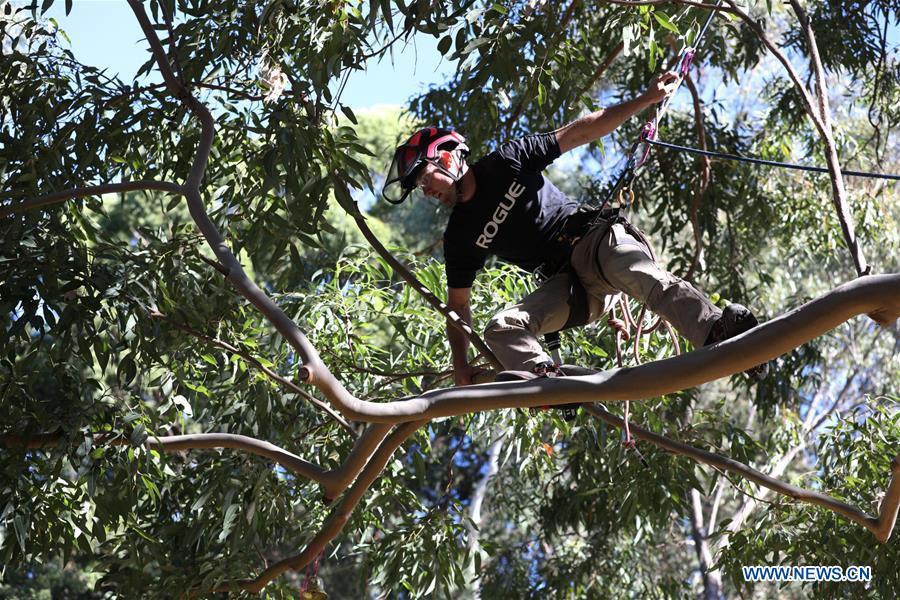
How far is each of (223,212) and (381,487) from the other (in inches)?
58.2

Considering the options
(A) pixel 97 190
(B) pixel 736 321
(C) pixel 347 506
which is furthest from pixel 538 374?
(A) pixel 97 190

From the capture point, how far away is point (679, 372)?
7.17 feet

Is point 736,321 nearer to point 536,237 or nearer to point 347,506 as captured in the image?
point 536,237

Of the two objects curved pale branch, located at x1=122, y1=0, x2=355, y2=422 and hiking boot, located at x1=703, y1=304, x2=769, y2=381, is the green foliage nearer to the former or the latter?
curved pale branch, located at x1=122, y1=0, x2=355, y2=422

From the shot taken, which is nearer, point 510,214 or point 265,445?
point 510,214

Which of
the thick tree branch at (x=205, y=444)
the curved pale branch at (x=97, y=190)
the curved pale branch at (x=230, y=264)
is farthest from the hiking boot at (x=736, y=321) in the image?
the curved pale branch at (x=97, y=190)

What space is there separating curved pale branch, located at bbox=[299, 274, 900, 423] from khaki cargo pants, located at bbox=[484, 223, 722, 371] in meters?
0.50

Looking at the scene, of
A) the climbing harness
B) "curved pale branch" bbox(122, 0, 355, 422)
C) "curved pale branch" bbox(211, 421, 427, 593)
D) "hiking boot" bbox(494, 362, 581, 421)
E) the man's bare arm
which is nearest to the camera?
"curved pale branch" bbox(122, 0, 355, 422)

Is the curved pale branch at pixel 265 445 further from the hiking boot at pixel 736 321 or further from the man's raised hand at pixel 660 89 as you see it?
the man's raised hand at pixel 660 89

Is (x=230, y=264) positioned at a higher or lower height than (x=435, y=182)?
lower

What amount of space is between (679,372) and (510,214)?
1.08 meters

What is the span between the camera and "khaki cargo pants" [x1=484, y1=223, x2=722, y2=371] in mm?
2801
